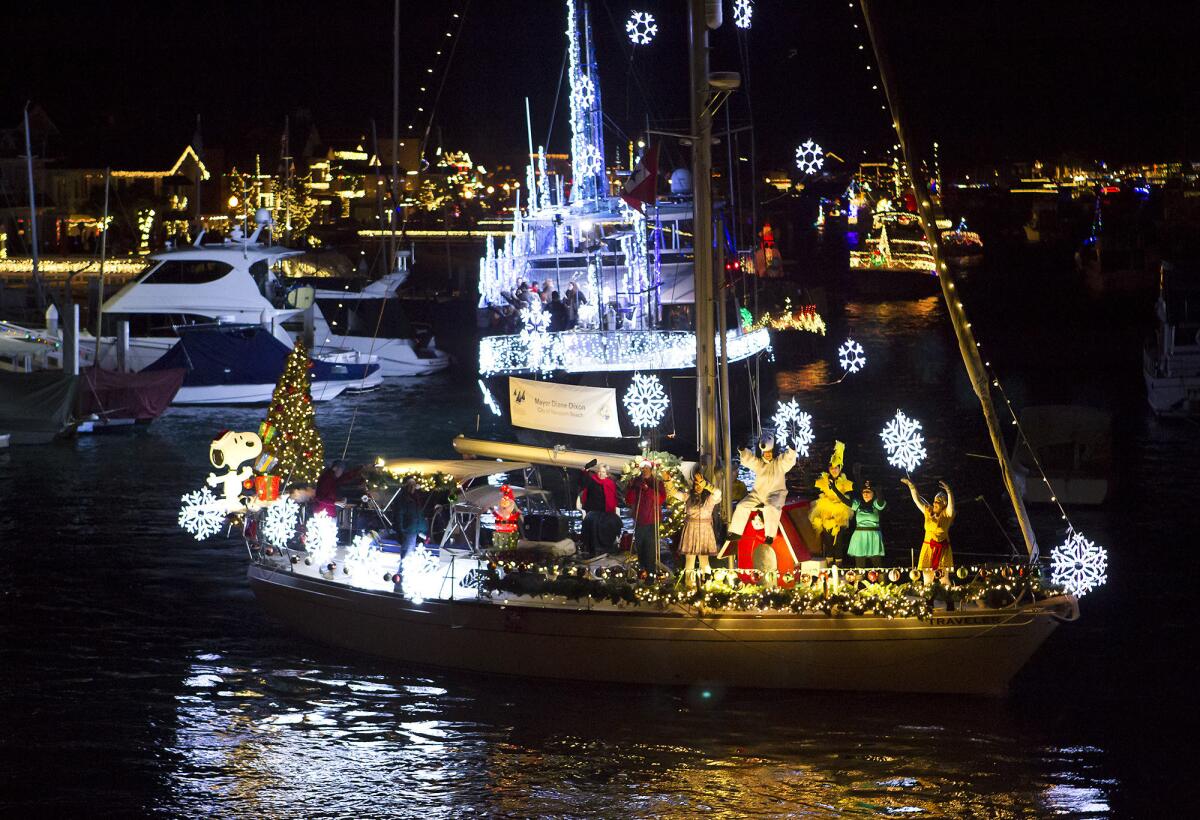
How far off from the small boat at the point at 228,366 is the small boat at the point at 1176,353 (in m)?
19.3

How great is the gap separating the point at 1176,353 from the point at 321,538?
82.2ft

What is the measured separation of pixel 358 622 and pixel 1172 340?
999 inches

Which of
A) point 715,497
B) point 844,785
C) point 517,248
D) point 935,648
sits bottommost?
point 844,785

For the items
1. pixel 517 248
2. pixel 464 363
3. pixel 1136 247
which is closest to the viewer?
pixel 517 248

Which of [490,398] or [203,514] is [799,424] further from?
[490,398]

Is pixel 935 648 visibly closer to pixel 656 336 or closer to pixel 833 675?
pixel 833 675

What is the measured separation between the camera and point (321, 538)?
1728 centimetres

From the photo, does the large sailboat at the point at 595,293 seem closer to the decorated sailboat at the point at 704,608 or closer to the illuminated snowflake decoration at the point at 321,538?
the illuminated snowflake decoration at the point at 321,538

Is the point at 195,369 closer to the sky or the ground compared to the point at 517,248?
closer to the ground

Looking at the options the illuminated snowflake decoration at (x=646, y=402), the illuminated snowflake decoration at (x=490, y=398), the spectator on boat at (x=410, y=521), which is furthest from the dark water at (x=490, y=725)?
the illuminated snowflake decoration at (x=490, y=398)

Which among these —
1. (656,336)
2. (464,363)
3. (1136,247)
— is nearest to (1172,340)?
(656,336)

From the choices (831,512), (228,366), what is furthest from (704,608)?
(228,366)

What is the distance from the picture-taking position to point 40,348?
3750 cm

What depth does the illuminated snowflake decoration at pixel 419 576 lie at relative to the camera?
16266 millimetres
